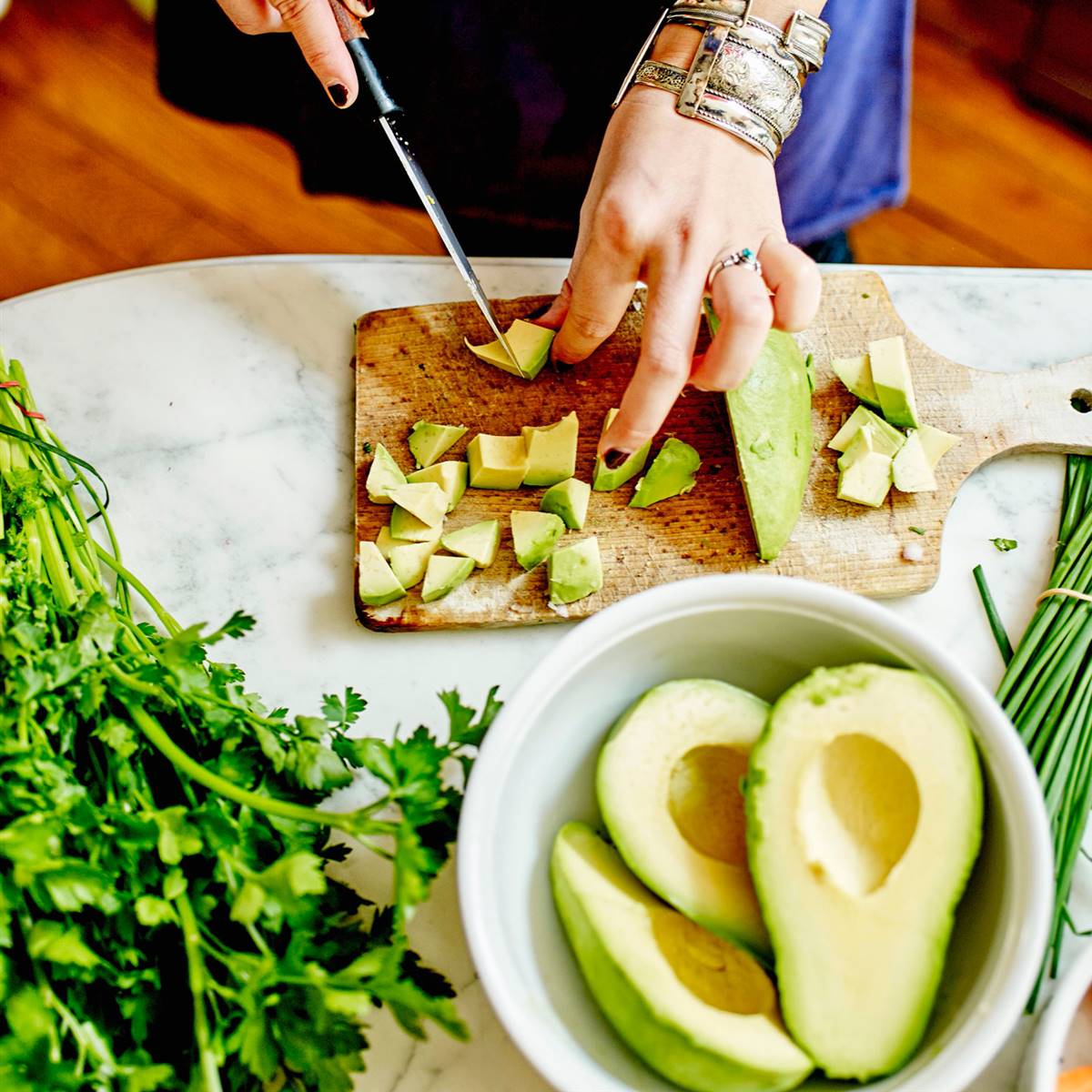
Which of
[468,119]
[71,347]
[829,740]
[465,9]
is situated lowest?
[71,347]

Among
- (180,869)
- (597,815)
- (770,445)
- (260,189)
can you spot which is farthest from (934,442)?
(260,189)

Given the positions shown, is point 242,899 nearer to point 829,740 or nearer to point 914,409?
point 829,740

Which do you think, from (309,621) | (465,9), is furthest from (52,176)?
(309,621)

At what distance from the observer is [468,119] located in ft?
3.76

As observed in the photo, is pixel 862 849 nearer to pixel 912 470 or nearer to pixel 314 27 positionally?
pixel 912 470

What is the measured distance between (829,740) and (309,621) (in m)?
0.51

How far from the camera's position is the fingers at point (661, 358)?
36.1 inches

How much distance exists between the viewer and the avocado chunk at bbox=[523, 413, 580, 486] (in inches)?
38.6

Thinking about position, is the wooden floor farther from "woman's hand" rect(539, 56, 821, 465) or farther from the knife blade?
"woman's hand" rect(539, 56, 821, 465)

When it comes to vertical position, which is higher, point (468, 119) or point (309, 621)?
point (468, 119)

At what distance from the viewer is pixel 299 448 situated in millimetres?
1040

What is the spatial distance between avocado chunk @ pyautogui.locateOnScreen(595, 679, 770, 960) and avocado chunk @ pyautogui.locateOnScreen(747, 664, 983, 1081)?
4 centimetres

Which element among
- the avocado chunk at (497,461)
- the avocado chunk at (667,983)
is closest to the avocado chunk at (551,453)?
the avocado chunk at (497,461)

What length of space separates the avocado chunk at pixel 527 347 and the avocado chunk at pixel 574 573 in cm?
20
